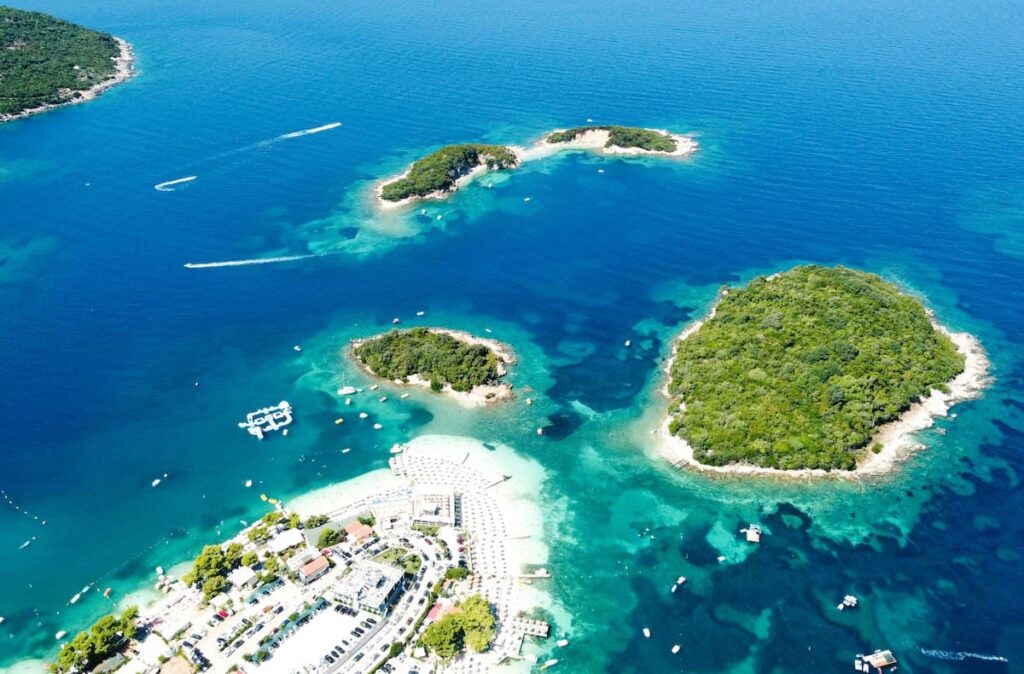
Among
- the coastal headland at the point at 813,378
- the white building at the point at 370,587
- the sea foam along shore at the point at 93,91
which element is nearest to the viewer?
the white building at the point at 370,587

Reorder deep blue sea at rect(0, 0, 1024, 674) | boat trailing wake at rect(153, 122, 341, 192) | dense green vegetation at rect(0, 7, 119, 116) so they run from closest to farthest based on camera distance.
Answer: deep blue sea at rect(0, 0, 1024, 674) < boat trailing wake at rect(153, 122, 341, 192) < dense green vegetation at rect(0, 7, 119, 116)

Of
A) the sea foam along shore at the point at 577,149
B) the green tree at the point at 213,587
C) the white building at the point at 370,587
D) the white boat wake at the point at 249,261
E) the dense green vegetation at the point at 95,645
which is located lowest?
the dense green vegetation at the point at 95,645

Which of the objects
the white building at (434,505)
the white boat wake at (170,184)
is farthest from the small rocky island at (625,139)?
the white building at (434,505)

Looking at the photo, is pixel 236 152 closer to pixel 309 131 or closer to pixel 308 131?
pixel 308 131

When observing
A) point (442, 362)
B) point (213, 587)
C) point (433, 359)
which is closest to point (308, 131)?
point (433, 359)

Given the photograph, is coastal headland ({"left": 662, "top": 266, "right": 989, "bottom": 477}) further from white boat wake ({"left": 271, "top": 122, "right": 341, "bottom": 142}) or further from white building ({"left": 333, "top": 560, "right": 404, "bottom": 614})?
white boat wake ({"left": 271, "top": 122, "right": 341, "bottom": 142})

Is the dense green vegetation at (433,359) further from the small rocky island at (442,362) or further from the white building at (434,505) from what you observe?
the white building at (434,505)

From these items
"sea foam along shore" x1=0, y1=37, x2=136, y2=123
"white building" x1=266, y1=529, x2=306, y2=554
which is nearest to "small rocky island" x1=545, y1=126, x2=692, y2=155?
"white building" x1=266, y1=529, x2=306, y2=554

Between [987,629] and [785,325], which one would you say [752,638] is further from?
[785,325]
